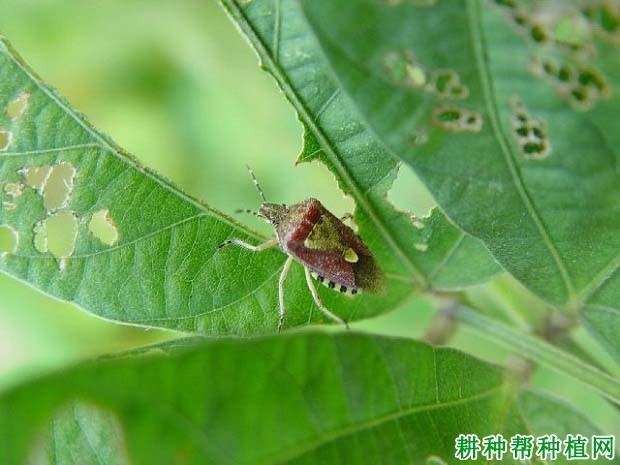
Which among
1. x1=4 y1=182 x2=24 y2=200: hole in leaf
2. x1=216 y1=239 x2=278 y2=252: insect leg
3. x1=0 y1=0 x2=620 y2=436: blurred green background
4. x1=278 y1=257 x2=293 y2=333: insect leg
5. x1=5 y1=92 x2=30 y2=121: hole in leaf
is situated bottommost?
x1=0 y1=0 x2=620 y2=436: blurred green background

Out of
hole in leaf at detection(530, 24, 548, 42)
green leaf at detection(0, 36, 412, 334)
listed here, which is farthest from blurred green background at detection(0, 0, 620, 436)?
hole in leaf at detection(530, 24, 548, 42)

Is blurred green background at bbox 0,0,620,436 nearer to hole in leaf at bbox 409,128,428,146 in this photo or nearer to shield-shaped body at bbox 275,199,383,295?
shield-shaped body at bbox 275,199,383,295

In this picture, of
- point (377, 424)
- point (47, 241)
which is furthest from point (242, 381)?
point (47, 241)

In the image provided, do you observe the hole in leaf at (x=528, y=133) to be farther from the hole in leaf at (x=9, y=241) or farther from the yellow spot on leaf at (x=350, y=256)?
the hole in leaf at (x=9, y=241)

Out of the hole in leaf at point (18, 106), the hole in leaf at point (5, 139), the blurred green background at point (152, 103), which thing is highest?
the hole in leaf at point (18, 106)

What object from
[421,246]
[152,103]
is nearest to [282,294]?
[421,246]

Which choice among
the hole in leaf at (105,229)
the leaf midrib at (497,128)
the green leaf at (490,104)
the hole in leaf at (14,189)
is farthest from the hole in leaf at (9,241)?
the leaf midrib at (497,128)

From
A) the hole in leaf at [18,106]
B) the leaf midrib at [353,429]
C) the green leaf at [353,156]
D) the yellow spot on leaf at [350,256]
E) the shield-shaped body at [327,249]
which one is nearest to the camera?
the leaf midrib at [353,429]
